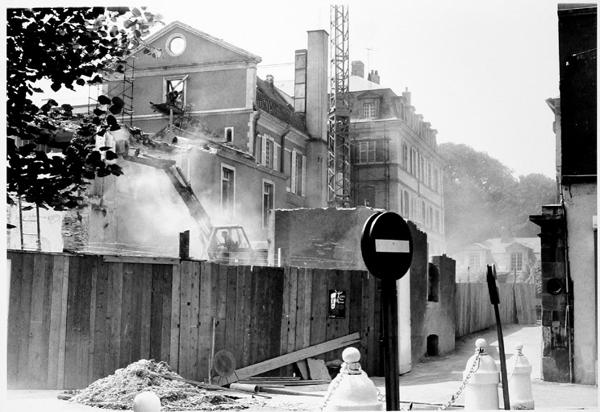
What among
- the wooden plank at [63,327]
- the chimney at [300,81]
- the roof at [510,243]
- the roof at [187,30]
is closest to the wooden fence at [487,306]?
the roof at [510,243]

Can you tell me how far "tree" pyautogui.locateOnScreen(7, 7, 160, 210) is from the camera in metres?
5.66

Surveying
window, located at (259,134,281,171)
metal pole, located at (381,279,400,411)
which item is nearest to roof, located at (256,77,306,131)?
window, located at (259,134,281,171)

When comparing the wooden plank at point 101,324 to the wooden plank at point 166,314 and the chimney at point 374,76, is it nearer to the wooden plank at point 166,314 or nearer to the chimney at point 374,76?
the wooden plank at point 166,314

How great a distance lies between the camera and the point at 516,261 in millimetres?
6379

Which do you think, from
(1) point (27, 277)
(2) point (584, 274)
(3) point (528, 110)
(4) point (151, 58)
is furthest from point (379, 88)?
(1) point (27, 277)

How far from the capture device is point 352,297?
7.35 metres

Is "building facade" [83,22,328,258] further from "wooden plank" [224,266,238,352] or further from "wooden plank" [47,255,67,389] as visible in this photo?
"wooden plank" [224,266,238,352]

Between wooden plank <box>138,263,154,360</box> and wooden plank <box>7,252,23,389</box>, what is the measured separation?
0.96m

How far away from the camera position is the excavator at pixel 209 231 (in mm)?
6039

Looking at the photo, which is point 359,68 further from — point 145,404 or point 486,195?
point 145,404

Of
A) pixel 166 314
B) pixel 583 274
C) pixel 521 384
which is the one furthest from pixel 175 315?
pixel 583 274

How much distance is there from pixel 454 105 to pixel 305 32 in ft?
4.41

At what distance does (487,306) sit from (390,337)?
10.4 ft

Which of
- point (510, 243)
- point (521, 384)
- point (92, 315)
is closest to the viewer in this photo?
point (521, 384)
